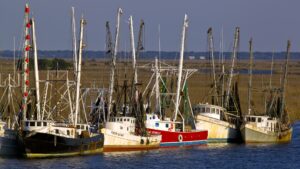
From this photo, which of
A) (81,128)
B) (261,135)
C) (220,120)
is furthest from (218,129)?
(81,128)

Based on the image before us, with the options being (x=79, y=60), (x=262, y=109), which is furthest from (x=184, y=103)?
(x=262, y=109)

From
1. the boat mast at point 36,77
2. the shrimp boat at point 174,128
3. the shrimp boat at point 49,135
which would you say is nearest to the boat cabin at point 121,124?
the shrimp boat at point 49,135

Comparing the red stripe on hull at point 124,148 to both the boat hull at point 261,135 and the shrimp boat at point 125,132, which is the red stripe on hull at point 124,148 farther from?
the boat hull at point 261,135

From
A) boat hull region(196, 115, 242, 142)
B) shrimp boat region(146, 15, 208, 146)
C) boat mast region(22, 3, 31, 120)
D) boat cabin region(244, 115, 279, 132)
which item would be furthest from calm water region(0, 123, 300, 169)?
boat cabin region(244, 115, 279, 132)

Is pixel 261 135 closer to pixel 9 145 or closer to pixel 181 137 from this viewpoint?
pixel 181 137

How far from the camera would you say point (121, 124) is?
100 m

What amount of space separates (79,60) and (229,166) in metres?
15.4

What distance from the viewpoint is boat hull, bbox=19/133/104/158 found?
90.8 metres

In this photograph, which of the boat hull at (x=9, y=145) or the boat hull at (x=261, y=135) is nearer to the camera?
the boat hull at (x=9, y=145)

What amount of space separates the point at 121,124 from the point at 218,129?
1640 centimetres

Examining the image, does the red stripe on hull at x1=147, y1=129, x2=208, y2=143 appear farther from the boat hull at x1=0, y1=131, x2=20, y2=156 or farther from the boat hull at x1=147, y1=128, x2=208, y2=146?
the boat hull at x1=0, y1=131, x2=20, y2=156

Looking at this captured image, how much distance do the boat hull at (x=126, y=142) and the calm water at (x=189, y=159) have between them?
110cm

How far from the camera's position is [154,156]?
97562 millimetres

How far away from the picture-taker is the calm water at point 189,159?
89.2m
